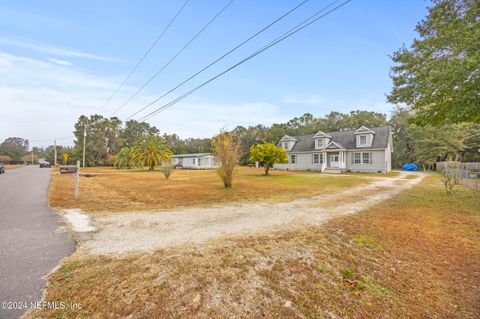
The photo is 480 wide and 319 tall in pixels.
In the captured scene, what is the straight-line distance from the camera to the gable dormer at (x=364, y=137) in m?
26.7

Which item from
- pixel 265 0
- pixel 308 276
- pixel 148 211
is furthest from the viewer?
pixel 265 0

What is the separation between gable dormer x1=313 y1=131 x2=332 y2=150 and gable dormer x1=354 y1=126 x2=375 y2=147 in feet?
12.2

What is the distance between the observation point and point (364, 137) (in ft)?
88.8

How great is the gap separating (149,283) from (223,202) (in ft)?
18.9

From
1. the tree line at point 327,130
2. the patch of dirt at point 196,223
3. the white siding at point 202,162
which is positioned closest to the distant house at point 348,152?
the tree line at point 327,130

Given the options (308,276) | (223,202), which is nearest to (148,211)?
(223,202)

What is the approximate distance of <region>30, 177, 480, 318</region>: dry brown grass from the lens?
2.45 metres

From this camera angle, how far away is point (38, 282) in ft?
9.09

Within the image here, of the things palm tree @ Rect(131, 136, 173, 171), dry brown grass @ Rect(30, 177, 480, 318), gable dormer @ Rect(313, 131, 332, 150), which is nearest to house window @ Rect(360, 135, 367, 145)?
gable dormer @ Rect(313, 131, 332, 150)

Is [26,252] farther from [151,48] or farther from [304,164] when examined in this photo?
[304,164]

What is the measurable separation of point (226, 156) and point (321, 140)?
21525 mm

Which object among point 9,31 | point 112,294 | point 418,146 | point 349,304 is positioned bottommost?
point 349,304

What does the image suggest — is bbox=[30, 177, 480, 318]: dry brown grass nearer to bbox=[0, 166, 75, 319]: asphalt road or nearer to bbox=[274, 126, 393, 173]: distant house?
bbox=[0, 166, 75, 319]: asphalt road

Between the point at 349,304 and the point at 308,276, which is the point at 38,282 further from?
the point at 349,304
